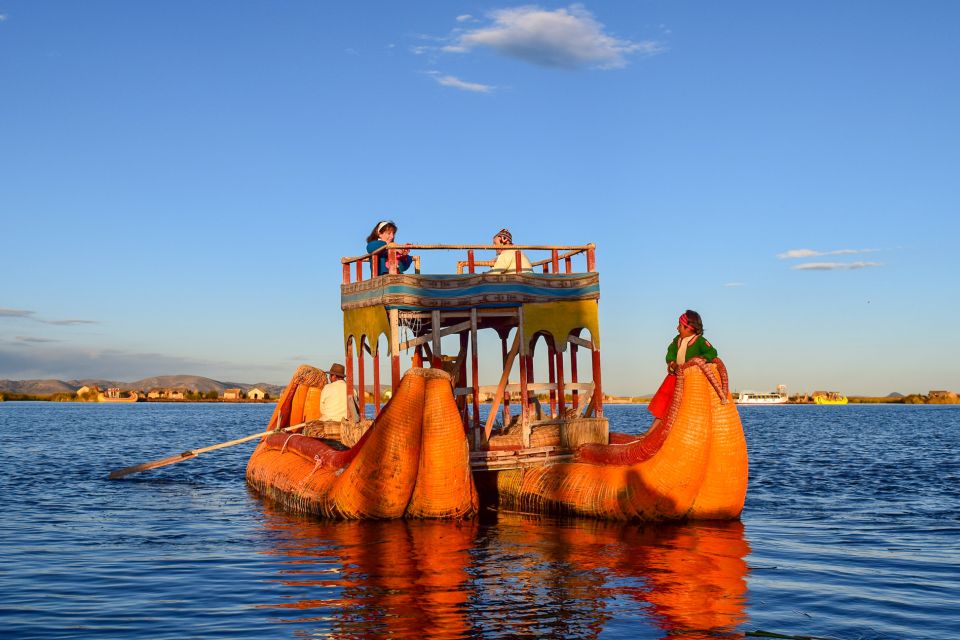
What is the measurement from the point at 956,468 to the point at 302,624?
3066cm

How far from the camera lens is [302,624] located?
11781 mm

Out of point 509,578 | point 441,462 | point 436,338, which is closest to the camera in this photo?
point 509,578

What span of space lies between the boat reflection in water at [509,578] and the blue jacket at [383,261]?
6.06 m

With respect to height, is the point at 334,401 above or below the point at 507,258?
below

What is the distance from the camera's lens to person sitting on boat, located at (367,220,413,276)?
22359mm

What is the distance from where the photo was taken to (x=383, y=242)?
22188 millimetres

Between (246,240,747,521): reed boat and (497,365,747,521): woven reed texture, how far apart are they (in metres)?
0.03

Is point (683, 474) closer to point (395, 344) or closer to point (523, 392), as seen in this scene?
point (523, 392)

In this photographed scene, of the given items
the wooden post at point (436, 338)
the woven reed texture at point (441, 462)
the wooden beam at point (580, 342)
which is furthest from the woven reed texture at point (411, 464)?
the wooden beam at point (580, 342)

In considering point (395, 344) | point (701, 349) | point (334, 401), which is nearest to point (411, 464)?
point (395, 344)

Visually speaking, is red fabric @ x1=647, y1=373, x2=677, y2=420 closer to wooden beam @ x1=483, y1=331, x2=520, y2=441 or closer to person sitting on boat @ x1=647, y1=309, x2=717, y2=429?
person sitting on boat @ x1=647, y1=309, x2=717, y2=429

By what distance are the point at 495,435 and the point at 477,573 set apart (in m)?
7.82

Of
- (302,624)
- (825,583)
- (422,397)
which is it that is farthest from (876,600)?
(422,397)

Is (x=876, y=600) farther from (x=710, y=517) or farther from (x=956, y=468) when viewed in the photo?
(x=956, y=468)
